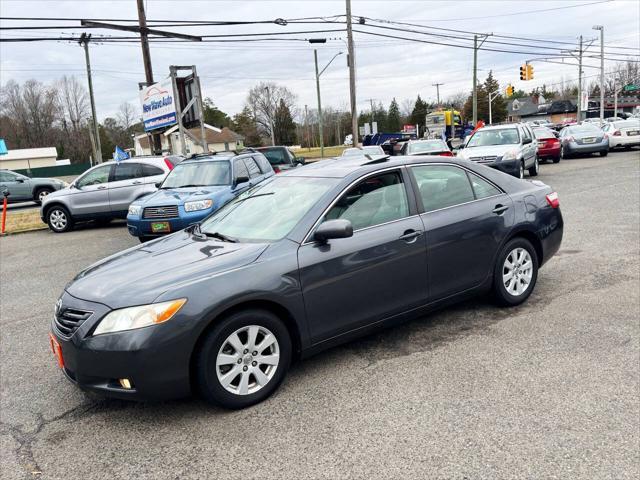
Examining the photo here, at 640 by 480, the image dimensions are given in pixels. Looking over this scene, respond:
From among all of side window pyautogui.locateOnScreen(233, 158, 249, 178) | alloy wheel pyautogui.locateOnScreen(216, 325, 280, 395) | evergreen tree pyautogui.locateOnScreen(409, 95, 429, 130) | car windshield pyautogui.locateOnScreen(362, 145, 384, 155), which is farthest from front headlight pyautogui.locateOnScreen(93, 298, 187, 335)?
evergreen tree pyautogui.locateOnScreen(409, 95, 429, 130)

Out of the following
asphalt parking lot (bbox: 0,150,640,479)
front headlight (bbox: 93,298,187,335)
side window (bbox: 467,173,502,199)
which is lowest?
asphalt parking lot (bbox: 0,150,640,479)

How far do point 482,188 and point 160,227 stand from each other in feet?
19.7

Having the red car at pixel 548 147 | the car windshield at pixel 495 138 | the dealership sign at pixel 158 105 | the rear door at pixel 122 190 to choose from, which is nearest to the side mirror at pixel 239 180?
the rear door at pixel 122 190

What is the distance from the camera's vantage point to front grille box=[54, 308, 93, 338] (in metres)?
3.25

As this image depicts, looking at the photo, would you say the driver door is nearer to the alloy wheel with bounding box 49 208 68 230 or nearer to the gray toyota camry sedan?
the alloy wheel with bounding box 49 208 68 230

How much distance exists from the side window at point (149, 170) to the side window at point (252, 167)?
349 cm

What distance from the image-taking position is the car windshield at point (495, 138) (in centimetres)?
1554

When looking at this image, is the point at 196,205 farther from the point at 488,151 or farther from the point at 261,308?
the point at 488,151

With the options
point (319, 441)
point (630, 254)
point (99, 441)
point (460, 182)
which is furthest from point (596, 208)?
point (99, 441)

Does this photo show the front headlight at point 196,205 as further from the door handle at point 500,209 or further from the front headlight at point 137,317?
the front headlight at point 137,317

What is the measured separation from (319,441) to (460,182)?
2.79 metres

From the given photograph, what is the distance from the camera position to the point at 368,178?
424cm

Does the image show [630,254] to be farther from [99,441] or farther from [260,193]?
[99,441]

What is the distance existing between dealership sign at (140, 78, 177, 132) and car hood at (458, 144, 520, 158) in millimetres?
10547
